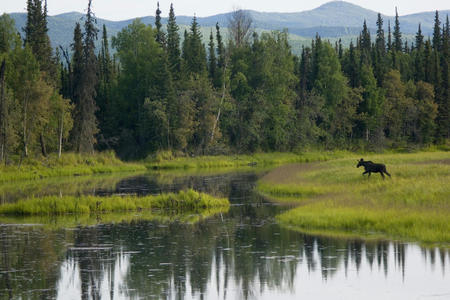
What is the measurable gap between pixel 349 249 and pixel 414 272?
391 cm

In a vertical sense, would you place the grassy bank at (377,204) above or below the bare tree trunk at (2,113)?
below

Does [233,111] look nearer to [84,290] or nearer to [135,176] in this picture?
[135,176]

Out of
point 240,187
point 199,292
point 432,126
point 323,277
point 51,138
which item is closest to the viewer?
point 199,292

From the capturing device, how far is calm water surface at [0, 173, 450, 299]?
63.1 feet

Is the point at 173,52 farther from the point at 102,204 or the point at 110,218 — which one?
the point at 110,218

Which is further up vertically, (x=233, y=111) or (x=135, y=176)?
(x=233, y=111)

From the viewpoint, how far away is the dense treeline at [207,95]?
77.1 m

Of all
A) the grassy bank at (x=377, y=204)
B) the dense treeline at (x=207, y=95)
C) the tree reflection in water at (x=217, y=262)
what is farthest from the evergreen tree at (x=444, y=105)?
the tree reflection in water at (x=217, y=262)

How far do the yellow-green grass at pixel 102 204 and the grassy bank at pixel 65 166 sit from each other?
2316 cm

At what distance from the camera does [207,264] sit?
74.7 feet

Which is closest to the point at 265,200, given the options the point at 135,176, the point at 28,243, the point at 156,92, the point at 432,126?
the point at 28,243

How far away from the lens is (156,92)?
289 feet

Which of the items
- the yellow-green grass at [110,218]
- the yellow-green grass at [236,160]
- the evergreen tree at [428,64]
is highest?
the evergreen tree at [428,64]

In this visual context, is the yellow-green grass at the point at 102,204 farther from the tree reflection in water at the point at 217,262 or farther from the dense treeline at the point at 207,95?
the dense treeline at the point at 207,95
